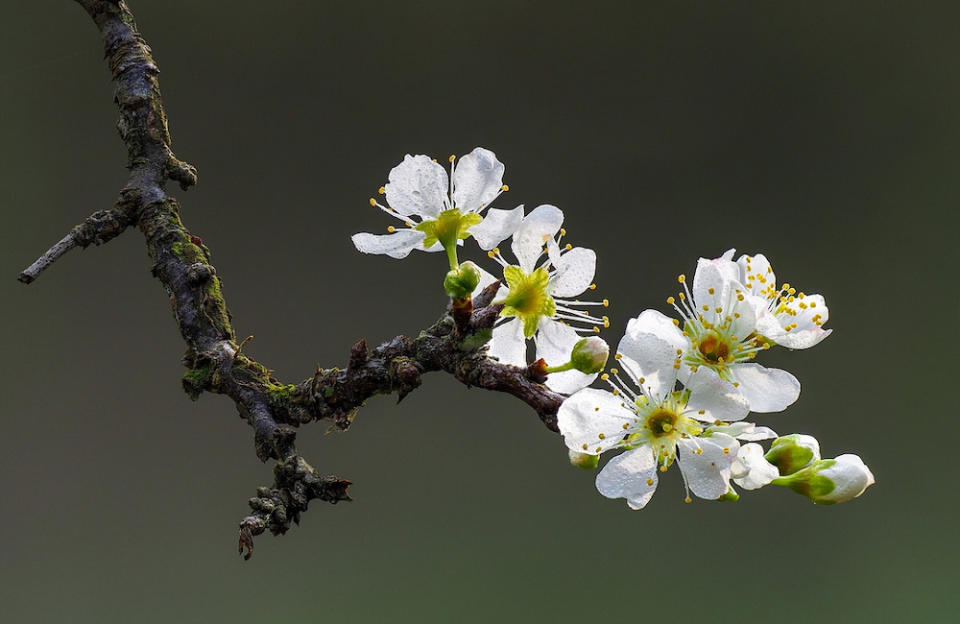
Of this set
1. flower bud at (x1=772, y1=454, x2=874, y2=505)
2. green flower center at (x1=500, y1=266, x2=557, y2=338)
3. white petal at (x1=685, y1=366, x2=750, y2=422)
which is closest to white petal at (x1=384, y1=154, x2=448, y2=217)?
green flower center at (x1=500, y1=266, x2=557, y2=338)

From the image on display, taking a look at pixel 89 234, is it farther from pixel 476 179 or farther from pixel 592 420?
pixel 592 420

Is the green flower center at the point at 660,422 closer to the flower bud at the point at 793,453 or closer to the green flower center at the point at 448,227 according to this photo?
the flower bud at the point at 793,453

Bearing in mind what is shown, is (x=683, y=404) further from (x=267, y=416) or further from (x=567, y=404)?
(x=267, y=416)

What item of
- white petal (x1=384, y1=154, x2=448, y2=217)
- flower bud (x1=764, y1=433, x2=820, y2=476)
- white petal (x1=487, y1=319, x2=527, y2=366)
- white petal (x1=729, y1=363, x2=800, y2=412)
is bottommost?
flower bud (x1=764, y1=433, x2=820, y2=476)

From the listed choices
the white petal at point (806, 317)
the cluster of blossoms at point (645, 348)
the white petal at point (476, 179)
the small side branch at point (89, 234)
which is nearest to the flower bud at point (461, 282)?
the cluster of blossoms at point (645, 348)

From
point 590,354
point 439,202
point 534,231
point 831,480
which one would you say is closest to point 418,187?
point 439,202

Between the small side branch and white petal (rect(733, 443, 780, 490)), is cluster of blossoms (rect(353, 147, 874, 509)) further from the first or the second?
the small side branch
